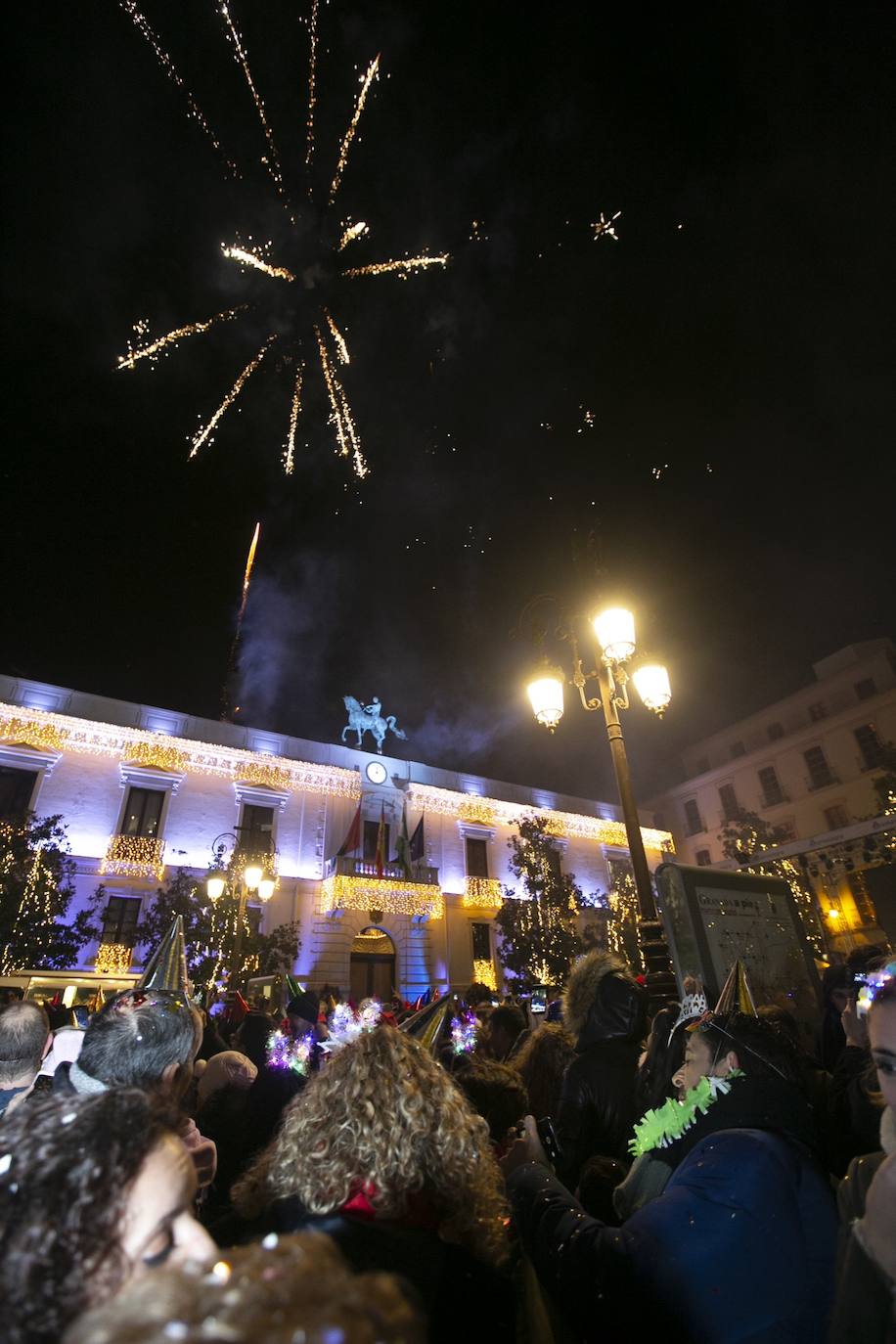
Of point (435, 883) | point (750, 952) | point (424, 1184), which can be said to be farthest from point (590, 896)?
point (424, 1184)

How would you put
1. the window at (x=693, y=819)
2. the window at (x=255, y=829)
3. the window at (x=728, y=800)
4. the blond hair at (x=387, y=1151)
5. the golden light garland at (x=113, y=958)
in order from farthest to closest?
the window at (x=693, y=819)
the window at (x=728, y=800)
the window at (x=255, y=829)
the golden light garland at (x=113, y=958)
the blond hair at (x=387, y=1151)

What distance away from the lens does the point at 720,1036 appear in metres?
2.37

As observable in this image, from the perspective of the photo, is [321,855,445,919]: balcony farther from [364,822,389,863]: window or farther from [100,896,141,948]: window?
[100,896,141,948]: window

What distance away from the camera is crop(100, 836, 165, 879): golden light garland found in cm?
2142

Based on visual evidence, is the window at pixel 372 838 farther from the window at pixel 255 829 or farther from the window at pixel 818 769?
the window at pixel 818 769

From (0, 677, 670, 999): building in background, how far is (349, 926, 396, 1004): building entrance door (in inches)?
2.0

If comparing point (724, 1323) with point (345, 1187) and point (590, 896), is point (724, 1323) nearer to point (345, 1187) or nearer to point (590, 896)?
point (345, 1187)

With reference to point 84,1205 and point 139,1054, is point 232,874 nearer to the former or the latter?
point 139,1054

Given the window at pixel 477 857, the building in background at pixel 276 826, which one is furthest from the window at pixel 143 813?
the window at pixel 477 857

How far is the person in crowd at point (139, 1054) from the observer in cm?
266

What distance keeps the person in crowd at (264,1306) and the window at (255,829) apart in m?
24.5

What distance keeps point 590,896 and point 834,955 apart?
73.2 feet

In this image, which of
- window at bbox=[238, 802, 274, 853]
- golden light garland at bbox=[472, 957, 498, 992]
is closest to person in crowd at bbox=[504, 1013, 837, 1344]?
window at bbox=[238, 802, 274, 853]

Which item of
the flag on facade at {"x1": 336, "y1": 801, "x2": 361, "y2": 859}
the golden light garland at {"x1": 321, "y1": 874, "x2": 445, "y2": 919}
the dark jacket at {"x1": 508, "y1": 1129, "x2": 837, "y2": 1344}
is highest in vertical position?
the flag on facade at {"x1": 336, "y1": 801, "x2": 361, "y2": 859}
